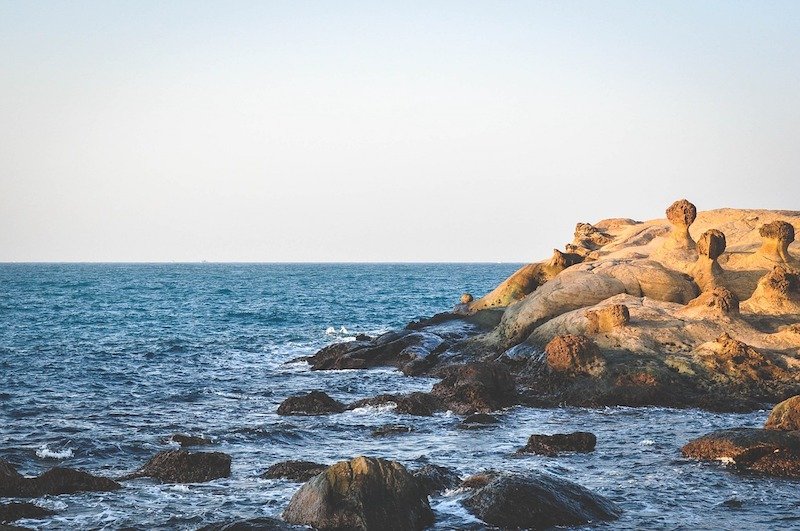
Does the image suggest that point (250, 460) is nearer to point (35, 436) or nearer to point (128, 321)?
point (35, 436)

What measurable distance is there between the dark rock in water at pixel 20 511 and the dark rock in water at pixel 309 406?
1243 centimetres

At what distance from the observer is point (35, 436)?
23859 mm

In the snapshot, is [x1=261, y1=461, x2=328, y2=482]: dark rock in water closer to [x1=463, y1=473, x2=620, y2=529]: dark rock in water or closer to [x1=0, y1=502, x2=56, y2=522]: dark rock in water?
[x1=463, y1=473, x2=620, y2=529]: dark rock in water

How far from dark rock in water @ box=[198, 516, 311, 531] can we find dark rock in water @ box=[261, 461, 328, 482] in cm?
400

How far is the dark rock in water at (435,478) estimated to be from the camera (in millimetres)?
17922

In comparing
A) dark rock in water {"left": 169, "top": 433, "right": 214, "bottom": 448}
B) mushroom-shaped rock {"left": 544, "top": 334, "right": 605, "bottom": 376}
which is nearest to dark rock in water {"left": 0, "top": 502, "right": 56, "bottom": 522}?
dark rock in water {"left": 169, "top": 433, "right": 214, "bottom": 448}

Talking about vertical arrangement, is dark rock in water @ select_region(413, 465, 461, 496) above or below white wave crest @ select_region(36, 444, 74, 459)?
above

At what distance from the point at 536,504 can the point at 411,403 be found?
12.6 metres

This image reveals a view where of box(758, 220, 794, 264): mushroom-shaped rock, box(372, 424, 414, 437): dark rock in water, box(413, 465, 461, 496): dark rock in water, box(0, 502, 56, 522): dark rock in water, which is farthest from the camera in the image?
box(758, 220, 794, 264): mushroom-shaped rock

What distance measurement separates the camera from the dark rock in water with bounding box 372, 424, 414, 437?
80.5 feet

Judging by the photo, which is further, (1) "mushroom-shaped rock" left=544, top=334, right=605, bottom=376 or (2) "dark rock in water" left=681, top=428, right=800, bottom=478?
(1) "mushroom-shaped rock" left=544, top=334, right=605, bottom=376

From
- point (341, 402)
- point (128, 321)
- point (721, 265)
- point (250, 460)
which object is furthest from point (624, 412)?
point (128, 321)

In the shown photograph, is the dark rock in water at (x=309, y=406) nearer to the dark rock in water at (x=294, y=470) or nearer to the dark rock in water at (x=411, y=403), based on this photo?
the dark rock in water at (x=411, y=403)

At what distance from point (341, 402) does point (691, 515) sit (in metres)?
16.4
